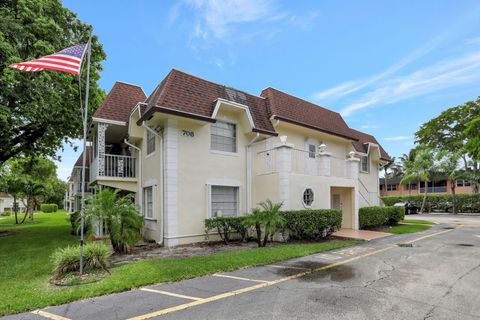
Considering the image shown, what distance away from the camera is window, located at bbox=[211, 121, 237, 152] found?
13117mm

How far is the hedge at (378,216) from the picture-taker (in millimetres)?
16406

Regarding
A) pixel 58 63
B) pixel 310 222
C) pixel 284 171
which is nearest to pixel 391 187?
pixel 310 222

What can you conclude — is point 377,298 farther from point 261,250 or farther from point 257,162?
point 257,162

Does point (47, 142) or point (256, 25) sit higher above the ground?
point (256, 25)

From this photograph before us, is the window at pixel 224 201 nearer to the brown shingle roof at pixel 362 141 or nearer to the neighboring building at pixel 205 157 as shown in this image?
the neighboring building at pixel 205 157

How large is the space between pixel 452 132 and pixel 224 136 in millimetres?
42681

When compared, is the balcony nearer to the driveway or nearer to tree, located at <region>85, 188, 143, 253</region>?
the driveway

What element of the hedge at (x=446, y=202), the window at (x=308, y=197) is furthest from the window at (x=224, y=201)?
the hedge at (x=446, y=202)

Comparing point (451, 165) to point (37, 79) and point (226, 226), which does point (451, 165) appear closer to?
point (226, 226)

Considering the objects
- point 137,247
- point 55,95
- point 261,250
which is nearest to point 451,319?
point 261,250

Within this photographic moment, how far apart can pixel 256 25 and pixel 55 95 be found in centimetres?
952

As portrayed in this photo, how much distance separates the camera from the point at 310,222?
12359 millimetres

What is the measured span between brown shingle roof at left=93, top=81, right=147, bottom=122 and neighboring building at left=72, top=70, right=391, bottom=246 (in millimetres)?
49

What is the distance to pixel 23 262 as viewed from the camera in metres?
8.96
